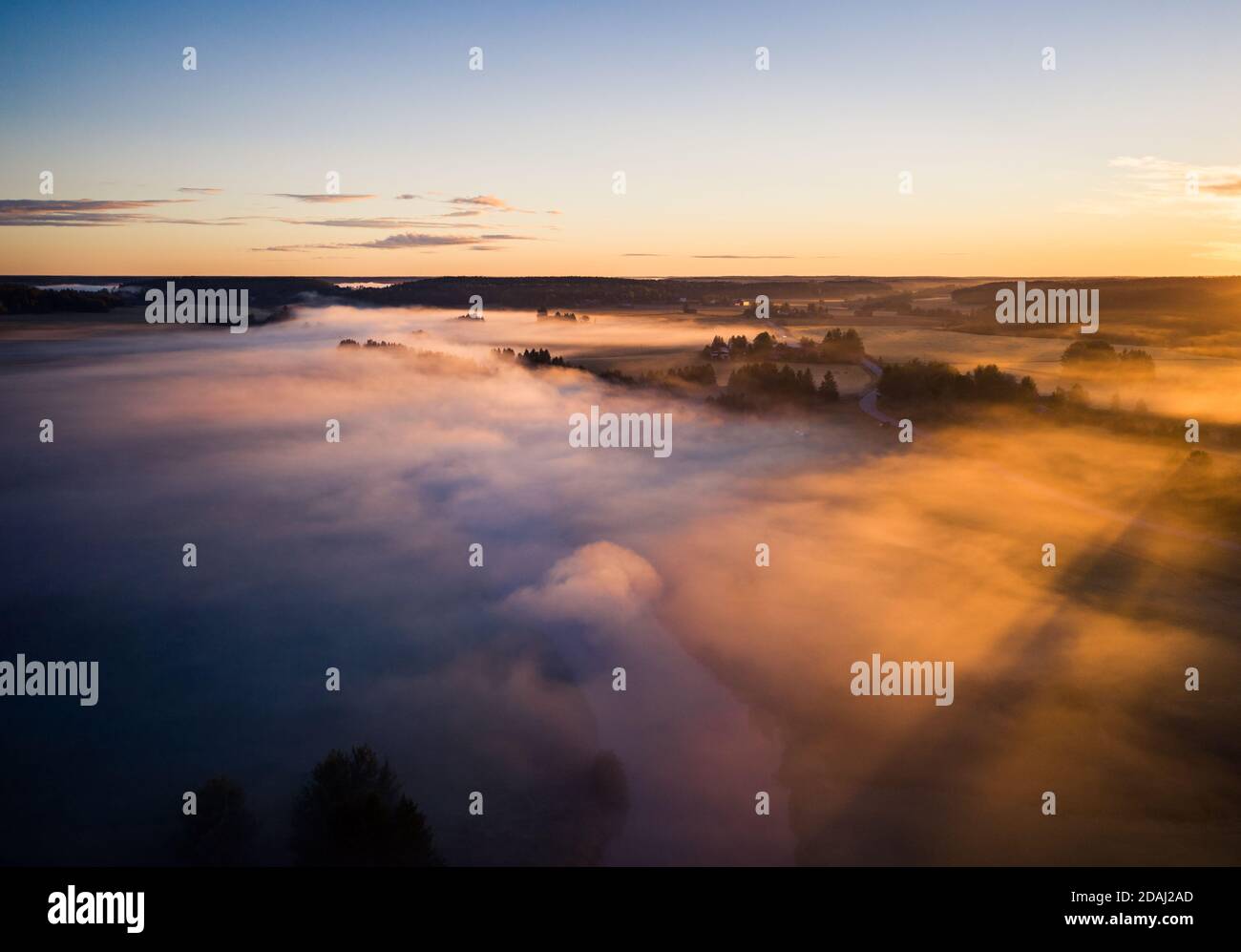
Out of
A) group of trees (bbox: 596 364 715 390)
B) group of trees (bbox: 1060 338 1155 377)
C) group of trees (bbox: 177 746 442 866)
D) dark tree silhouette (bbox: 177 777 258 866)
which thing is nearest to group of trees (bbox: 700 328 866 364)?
group of trees (bbox: 596 364 715 390)

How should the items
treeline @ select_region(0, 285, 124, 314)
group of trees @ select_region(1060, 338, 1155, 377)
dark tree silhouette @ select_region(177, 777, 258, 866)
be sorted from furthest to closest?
1. treeline @ select_region(0, 285, 124, 314)
2. group of trees @ select_region(1060, 338, 1155, 377)
3. dark tree silhouette @ select_region(177, 777, 258, 866)

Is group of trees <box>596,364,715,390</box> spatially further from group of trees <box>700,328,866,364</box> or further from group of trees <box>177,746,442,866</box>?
group of trees <box>177,746,442,866</box>

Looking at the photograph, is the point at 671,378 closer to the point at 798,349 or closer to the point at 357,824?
the point at 798,349

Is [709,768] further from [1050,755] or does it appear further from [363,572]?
[363,572]

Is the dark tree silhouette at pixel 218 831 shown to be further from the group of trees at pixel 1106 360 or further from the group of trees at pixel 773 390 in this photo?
the group of trees at pixel 1106 360
